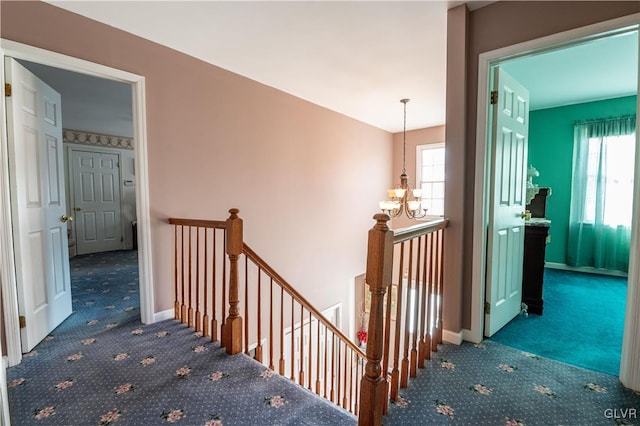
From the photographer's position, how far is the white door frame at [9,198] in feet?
6.31

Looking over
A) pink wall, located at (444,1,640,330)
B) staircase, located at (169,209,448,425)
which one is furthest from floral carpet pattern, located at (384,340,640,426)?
pink wall, located at (444,1,640,330)

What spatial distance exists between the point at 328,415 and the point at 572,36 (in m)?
2.61

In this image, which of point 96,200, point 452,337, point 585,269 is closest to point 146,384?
point 452,337

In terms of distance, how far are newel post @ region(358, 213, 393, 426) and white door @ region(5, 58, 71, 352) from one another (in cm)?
244

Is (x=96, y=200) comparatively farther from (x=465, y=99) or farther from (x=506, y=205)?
(x=506, y=205)

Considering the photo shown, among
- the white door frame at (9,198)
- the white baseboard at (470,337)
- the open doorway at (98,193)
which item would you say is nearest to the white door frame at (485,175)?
the white baseboard at (470,337)

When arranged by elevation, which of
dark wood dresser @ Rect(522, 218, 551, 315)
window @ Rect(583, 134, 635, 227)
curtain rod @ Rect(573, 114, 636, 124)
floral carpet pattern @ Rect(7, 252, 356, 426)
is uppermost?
curtain rod @ Rect(573, 114, 636, 124)

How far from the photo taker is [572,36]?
178 cm

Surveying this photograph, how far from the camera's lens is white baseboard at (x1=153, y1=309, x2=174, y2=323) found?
8.70ft

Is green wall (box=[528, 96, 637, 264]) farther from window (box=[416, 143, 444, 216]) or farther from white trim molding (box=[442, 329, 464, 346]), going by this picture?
white trim molding (box=[442, 329, 464, 346])

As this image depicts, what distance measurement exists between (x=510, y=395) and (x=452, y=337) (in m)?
0.57

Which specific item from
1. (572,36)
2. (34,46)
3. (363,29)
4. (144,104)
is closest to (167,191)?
(144,104)

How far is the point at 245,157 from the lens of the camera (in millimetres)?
3361

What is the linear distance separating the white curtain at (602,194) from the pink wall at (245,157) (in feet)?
10.1
